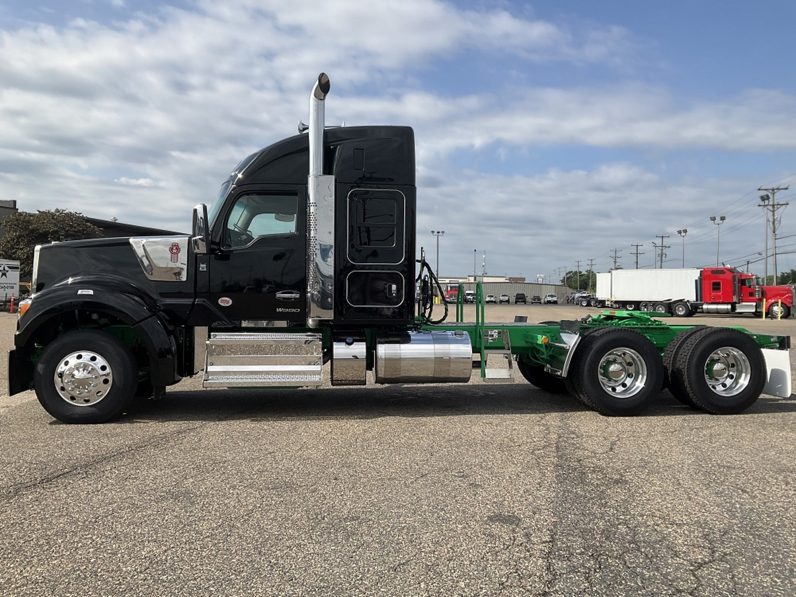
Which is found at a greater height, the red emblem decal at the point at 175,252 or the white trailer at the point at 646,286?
the white trailer at the point at 646,286

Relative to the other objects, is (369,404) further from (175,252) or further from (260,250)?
(175,252)

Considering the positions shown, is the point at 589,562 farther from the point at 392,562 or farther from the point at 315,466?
the point at 315,466

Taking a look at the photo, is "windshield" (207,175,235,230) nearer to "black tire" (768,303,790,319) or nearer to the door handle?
the door handle

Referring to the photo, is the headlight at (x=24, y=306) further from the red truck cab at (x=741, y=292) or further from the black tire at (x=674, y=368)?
the red truck cab at (x=741, y=292)

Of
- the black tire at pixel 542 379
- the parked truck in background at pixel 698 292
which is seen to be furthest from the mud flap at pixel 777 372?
the parked truck in background at pixel 698 292

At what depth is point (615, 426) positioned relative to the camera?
6508 millimetres

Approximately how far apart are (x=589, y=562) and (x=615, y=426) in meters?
3.56

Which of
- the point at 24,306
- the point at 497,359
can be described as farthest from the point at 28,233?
the point at 497,359

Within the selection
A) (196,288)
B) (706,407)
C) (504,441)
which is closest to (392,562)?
A: (504,441)

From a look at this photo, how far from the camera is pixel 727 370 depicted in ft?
23.5

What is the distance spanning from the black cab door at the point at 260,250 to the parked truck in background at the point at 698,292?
30.8m

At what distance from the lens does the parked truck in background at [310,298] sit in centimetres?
666

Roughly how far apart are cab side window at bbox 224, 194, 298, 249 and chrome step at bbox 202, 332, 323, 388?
1106 mm

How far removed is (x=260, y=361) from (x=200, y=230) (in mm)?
1585
